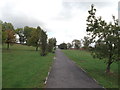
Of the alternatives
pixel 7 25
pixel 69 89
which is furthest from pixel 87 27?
pixel 7 25

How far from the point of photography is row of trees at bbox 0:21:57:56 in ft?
137

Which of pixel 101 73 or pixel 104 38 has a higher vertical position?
pixel 104 38

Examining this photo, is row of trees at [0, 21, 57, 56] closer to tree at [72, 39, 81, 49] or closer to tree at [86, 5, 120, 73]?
tree at [86, 5, 120, 73]

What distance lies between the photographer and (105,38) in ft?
61.2

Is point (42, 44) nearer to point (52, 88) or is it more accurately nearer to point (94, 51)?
point (94, 51)

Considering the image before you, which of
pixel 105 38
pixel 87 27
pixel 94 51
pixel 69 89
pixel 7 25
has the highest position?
pixel 7 25

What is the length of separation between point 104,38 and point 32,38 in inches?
1783

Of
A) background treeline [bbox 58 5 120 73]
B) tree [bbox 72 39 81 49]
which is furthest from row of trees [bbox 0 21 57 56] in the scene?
tree [bbox 72 39 81 49]

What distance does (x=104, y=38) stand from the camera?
18.9 meters

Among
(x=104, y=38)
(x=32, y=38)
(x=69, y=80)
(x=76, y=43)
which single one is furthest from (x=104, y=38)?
(x=76, y=43)

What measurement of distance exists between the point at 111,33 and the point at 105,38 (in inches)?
36.4

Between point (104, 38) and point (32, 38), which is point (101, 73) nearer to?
point (104, 38)

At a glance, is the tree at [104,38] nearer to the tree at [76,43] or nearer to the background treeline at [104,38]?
the background treeline at [104,38]

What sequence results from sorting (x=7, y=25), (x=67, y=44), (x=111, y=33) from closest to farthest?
1. (x=111, y=33)
2. (x=7, y=25)
3. (x=67, y=44)
